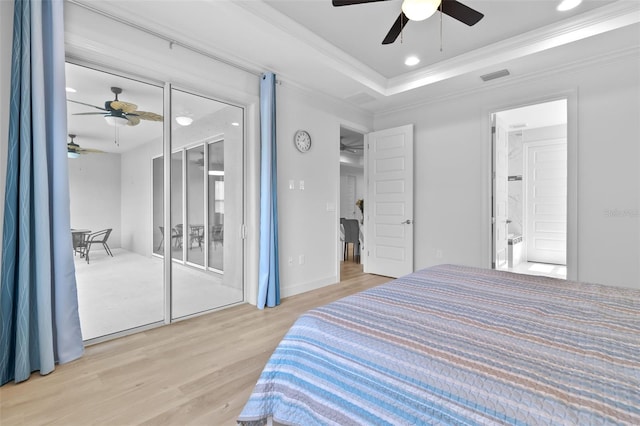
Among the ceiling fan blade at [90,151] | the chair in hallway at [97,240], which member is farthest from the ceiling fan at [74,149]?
the chair in hallway at [97,240]

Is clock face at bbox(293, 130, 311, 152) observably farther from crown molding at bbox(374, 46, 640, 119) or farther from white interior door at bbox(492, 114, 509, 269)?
white interior door at bbox(492, 114, 509, 269)

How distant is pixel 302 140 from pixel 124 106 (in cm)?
194

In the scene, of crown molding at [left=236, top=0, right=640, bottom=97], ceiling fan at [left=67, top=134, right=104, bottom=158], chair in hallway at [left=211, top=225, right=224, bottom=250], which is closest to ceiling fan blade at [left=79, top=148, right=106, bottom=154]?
ceiling fan at [left=67, top=134, right=104, bottom=158]

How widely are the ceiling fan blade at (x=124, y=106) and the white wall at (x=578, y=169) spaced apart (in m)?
3.64

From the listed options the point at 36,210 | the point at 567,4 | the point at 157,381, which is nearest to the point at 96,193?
the point at 36,210

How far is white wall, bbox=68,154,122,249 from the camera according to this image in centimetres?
233

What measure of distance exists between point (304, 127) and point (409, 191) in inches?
72.0

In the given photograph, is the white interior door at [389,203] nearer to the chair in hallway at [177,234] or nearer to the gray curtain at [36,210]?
the chair in hallway at [177,234]

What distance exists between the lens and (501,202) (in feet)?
13.6

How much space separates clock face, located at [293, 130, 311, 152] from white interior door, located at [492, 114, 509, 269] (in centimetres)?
242

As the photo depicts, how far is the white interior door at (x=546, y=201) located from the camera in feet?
18.0

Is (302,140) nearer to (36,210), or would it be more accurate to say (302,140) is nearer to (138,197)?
(138,197)

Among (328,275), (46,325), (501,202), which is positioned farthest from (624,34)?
(46,325)

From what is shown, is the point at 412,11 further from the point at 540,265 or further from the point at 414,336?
the point at 540,265
